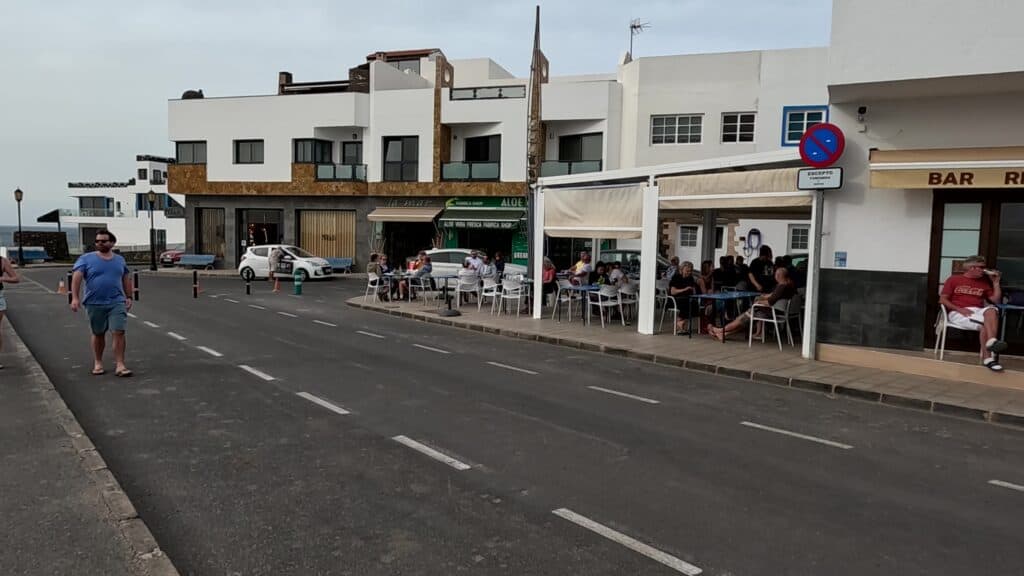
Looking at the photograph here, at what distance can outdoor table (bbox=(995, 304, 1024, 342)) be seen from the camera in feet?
30.8

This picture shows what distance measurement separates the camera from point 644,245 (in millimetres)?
13703

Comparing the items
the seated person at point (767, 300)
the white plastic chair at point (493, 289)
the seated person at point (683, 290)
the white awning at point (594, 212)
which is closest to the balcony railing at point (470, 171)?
the white plastic chair at point (493, 289)

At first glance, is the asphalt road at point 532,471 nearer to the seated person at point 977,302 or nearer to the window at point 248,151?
the seated person at point 977,302

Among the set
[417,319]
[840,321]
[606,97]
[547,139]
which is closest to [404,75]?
Answer: [547,139]

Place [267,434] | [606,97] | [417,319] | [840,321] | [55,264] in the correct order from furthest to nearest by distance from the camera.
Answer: [55,264]
[606,97]
[417,319]
[840,321]
[267,434]

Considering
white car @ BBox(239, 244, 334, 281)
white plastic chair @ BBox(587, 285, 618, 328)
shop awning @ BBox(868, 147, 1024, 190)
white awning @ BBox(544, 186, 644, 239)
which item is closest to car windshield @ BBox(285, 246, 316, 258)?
white car @ BBox(239, 244, 334, 281)

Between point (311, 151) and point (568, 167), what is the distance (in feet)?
43.6

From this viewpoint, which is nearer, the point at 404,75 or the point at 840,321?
the point at 840,321

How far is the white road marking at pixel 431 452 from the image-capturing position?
18.6ft

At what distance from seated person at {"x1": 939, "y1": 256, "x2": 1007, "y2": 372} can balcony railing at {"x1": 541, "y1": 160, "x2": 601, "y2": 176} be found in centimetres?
2126

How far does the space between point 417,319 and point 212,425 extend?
10237mm

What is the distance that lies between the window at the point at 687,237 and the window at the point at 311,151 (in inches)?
699

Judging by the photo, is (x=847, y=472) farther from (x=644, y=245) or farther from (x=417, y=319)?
(x=417, y=319)

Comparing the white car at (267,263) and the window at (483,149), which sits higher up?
the window at (483,149)
